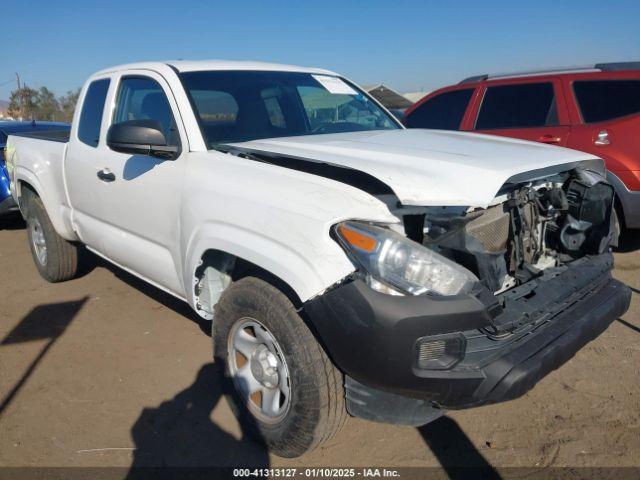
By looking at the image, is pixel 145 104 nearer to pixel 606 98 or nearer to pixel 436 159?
pixel 436 159

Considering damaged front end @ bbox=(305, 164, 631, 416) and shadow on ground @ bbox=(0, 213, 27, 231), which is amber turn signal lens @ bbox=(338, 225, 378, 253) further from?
shadow on ground @ bbox=(0, 213, 27, 231)

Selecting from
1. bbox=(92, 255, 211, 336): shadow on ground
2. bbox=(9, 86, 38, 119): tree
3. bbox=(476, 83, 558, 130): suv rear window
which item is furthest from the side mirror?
bbox=(9, 86, 38, 119): tree

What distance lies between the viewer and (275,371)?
2.50 m

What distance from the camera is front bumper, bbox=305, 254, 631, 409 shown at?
1.92m

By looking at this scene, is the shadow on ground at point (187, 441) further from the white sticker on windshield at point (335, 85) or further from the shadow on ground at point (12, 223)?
the shadow on ground at point (12, 223)

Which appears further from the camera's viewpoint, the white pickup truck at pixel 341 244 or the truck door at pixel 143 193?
the truck door at pixel 143 193

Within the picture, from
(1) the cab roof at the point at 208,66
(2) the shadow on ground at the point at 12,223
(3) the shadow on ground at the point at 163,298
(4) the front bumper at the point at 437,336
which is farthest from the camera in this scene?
(2) the shadow on ground at the point at 12,223

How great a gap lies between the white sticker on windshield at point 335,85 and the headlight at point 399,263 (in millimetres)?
2174

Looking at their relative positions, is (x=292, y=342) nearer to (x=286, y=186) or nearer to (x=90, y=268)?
(x=286, y=186)

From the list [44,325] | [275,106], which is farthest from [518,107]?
[44,325]

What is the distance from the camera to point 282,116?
3.60 m

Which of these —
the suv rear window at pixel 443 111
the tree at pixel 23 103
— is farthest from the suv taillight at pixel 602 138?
the tree at pixel 23 103

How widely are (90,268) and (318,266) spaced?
13.8 ft

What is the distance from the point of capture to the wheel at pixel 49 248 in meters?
4.83
